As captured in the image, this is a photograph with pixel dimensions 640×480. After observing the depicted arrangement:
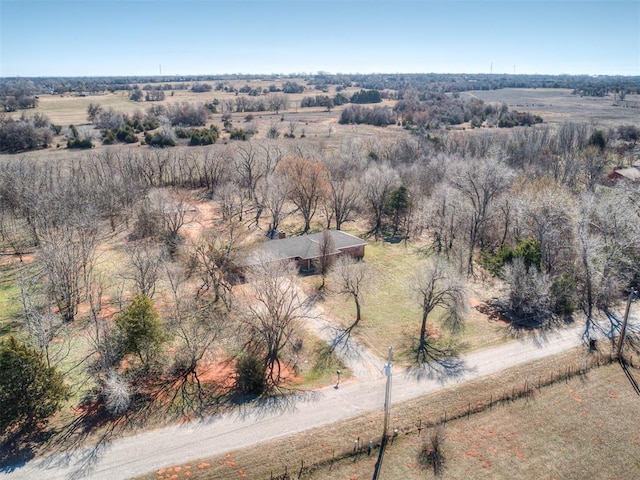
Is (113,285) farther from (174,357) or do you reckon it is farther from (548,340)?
(548,340)

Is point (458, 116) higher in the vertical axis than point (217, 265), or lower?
higher

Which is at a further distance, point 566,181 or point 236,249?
Result: point 566,181

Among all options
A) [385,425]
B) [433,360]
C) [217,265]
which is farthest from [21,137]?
[385,425]

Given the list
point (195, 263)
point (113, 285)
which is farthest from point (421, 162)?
point (113, 285)

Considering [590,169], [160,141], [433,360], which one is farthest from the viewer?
[160,141]

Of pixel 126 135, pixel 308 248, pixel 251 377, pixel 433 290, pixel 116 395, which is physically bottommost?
pixel 251 377

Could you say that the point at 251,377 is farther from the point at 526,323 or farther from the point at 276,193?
the point at 276,193

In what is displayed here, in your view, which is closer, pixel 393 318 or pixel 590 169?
pixel 393 318

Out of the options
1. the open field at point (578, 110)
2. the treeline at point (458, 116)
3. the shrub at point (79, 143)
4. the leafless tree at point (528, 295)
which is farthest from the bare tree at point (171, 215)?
the open field at point (578, 110)

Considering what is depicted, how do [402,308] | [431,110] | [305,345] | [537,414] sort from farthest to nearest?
[431,110] → [402,308] → [305,345] → [537,414]
